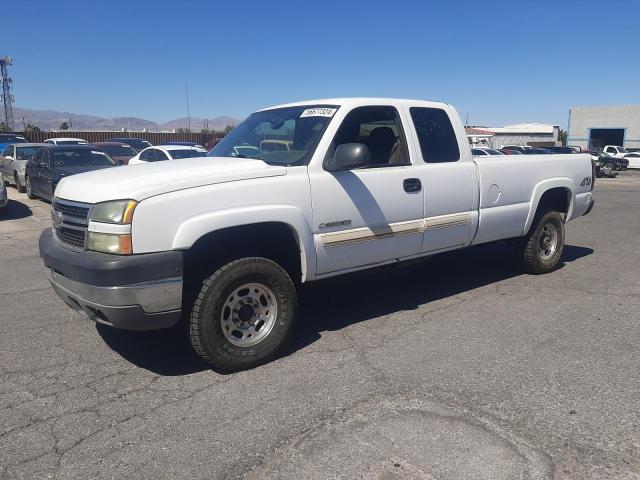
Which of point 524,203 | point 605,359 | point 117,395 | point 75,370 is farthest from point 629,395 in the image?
point 75,370

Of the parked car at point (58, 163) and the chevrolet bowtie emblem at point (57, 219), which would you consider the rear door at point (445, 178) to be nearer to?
the chevrolet bowtie emblem at point (57, 219)

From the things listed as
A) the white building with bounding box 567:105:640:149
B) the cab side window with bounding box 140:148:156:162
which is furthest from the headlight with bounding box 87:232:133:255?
the white building with bounding box 567:105:640:149

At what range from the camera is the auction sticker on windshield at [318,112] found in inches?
179

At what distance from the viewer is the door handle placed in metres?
4.72

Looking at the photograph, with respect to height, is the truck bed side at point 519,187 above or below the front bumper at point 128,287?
above

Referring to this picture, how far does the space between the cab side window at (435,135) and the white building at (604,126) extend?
55381mm

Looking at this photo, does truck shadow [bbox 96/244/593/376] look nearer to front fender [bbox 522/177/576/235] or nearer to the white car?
front fender [bbox 522/177/576/235]

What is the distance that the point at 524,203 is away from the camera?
6000 millimetres

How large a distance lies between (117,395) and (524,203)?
4.61 metres

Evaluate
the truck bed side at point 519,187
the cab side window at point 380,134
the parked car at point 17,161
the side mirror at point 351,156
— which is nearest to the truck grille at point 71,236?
the side mirror at point 351,156

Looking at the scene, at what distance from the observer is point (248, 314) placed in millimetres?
4039

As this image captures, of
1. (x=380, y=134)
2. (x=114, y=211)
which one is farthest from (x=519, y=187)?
(x=114, y=211)

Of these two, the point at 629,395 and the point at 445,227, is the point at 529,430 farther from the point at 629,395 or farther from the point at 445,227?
the point at 445,227

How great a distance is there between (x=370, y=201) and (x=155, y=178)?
174 centimetres
